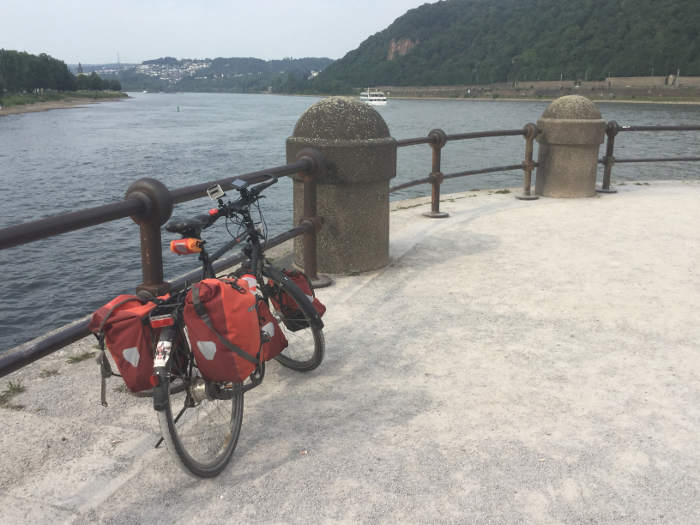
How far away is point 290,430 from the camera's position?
3.00m

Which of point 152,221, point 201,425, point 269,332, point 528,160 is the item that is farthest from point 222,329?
point 528,160

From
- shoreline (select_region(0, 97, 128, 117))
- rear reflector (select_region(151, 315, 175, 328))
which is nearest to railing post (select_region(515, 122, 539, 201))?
rear reflector (select_region(151, 315, 175, 328))

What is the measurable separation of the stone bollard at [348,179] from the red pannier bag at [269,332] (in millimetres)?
2111

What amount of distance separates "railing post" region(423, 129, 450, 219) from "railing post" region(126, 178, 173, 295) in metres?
4.57

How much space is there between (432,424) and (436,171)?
493 centimetres

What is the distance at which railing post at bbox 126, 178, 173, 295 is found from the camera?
302cm

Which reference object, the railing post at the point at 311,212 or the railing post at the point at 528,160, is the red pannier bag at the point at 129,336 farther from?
the railing post at the point at 528,160

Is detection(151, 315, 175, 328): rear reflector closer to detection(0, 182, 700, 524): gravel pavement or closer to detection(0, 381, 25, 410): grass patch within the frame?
detection(0, 182, 700, 524): gravel pavement

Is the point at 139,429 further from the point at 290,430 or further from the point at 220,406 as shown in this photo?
the point at 290,430

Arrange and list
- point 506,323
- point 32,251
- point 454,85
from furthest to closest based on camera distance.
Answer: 1. point 454,85
2. point 32,251
3. point 506,323

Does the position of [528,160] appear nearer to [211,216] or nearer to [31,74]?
[211,216]

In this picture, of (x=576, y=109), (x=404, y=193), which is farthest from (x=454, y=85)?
(x=576, y=109)

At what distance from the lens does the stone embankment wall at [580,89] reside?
322 feet

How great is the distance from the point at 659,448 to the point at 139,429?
91.3 inches
